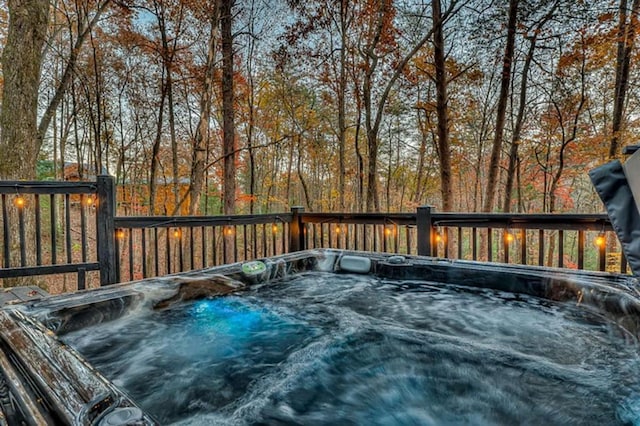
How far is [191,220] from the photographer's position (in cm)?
321

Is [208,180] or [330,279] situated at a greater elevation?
[208,180]

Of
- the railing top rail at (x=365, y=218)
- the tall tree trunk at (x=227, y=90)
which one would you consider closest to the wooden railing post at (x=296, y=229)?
the railing top rail at (x=365, y=218)

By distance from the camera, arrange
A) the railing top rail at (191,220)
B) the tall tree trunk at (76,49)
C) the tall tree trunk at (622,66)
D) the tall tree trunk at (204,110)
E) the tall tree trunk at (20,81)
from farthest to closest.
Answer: the tall tree trunk at (76,49) → the tall tree trunk at (204,110) → the tall tree trunk at (622,66) → the tall tree trunk at (20,81) → the railing top rail at (191,220)

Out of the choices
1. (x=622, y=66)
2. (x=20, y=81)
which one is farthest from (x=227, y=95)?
(x=622, y=66)

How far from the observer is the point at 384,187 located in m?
12.1

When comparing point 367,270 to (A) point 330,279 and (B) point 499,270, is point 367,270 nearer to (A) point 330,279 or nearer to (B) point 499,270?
(A) point 330,279

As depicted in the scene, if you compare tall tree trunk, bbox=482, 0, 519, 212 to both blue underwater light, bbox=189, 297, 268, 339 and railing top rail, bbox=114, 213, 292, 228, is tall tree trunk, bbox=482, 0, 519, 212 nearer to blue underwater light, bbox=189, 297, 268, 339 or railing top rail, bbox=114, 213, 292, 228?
railing top rail, bbox=114, 213, 292, 228

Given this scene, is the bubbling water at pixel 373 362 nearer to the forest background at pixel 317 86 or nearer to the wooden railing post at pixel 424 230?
the wooden railing post at pixel 424 230

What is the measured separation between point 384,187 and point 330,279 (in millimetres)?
9850

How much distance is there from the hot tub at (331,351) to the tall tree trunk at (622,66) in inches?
187

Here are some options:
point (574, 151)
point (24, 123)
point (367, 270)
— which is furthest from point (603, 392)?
point (574, 151)

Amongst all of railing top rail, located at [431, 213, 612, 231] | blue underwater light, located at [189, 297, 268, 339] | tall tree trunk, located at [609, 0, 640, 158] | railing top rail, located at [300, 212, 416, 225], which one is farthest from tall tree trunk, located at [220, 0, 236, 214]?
tall tree trunk, located at [609, 0, 640, 158]

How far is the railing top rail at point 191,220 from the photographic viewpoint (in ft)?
9.22

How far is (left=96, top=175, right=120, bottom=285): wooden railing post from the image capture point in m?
2.69
